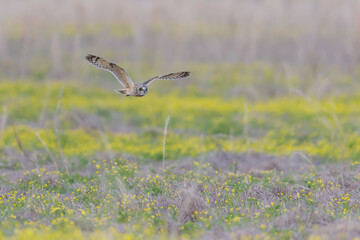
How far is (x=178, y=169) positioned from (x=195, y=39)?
46.0 ft

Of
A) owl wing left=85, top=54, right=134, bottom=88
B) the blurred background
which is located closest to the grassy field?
owl wing left=85, top=54, right=134, bottom=88

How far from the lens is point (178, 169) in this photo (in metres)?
8.20

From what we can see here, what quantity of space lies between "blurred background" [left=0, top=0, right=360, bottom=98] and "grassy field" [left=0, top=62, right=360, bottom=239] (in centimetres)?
188

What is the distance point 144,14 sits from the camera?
805 inches

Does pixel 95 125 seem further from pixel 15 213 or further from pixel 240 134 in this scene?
pixel 15 213

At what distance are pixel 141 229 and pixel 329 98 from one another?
1112 cm

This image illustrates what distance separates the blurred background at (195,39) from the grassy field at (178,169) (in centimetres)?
188

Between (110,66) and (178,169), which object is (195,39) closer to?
(178,169)

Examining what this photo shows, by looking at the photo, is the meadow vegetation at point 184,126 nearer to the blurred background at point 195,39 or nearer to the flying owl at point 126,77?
the blurred background at point 195,39

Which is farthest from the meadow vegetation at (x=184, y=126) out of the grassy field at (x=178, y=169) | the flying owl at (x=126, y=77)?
the flying owl at (x=126, y=77)

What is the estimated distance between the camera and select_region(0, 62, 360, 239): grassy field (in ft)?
18.0

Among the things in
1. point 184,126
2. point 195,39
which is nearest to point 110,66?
point 184,126

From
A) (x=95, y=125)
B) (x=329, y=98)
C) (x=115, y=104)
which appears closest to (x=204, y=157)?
(x=95, y=125)

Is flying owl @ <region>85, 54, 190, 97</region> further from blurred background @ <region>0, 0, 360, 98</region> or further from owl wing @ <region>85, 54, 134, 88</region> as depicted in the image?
blurred background @ <region>0, 0, 360, 98</region>
